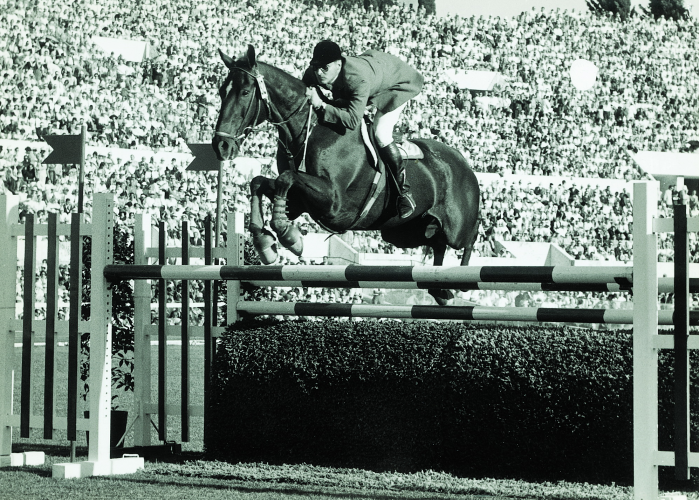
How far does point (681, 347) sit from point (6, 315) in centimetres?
362

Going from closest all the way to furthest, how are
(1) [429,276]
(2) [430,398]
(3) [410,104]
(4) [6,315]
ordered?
(1) [429,276] < (2) [430,398] < (4) [6,315] < (3) [410,104]

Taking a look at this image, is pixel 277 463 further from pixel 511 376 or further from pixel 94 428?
pixel 511 376

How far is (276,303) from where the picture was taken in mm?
5758

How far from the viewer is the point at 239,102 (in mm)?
5387

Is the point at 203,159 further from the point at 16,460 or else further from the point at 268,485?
the point at 268,485

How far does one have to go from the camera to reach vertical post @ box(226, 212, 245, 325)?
589 cm

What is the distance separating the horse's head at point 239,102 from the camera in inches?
207

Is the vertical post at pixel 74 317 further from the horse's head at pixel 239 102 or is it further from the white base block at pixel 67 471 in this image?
the horse's head at pixel 239 102

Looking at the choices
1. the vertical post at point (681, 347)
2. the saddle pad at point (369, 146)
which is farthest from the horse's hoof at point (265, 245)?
the vertical post at point (681, 347)

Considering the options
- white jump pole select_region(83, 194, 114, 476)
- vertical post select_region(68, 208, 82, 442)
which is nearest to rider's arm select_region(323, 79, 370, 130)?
white jump pole select_region(83, 194, 114, 476)

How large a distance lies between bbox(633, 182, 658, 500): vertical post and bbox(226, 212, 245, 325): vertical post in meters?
2.50

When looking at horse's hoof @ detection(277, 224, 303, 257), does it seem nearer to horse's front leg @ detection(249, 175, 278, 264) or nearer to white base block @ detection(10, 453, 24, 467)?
horse's front leg @ detection(249, 175, 278, 264)

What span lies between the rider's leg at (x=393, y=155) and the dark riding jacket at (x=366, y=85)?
63 mm

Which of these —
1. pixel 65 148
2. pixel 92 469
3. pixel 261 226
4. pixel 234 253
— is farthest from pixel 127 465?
pixel 65 148
